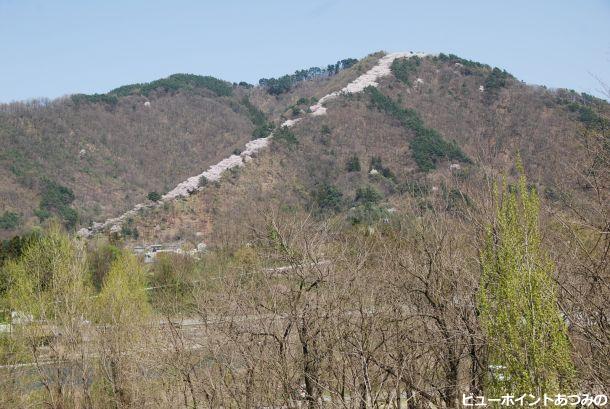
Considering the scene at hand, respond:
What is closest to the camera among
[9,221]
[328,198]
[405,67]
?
[328,198]

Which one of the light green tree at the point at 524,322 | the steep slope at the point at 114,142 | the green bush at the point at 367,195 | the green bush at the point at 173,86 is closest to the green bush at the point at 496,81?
the steep slope at the point at 114,142

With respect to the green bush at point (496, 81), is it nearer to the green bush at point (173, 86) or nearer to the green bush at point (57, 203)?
the green bush at point (57, 203)

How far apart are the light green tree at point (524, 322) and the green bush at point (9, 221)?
4806 centimetres

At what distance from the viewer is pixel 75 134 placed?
242ft

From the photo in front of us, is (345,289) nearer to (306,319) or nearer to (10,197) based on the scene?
(306,319)

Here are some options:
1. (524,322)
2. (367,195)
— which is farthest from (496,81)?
(524,322)

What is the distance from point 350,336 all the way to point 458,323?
2020 millimetres

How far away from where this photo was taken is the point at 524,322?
8.41 meters

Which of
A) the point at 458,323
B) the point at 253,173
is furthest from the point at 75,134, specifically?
the point at 458,323

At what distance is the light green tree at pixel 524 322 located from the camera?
8.15 metres

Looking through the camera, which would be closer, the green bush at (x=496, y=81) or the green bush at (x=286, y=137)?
the green bush at (x=286, y=137)

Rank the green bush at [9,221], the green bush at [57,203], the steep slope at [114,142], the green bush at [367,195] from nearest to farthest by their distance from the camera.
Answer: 1. the green bush at [367,195]
2. the green bush at [9,221]
3. the green bush at [57,203]
4. the steep slope at [114,142]

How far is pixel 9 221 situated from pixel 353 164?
2656cm

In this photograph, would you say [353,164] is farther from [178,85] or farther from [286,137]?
[178,85]
